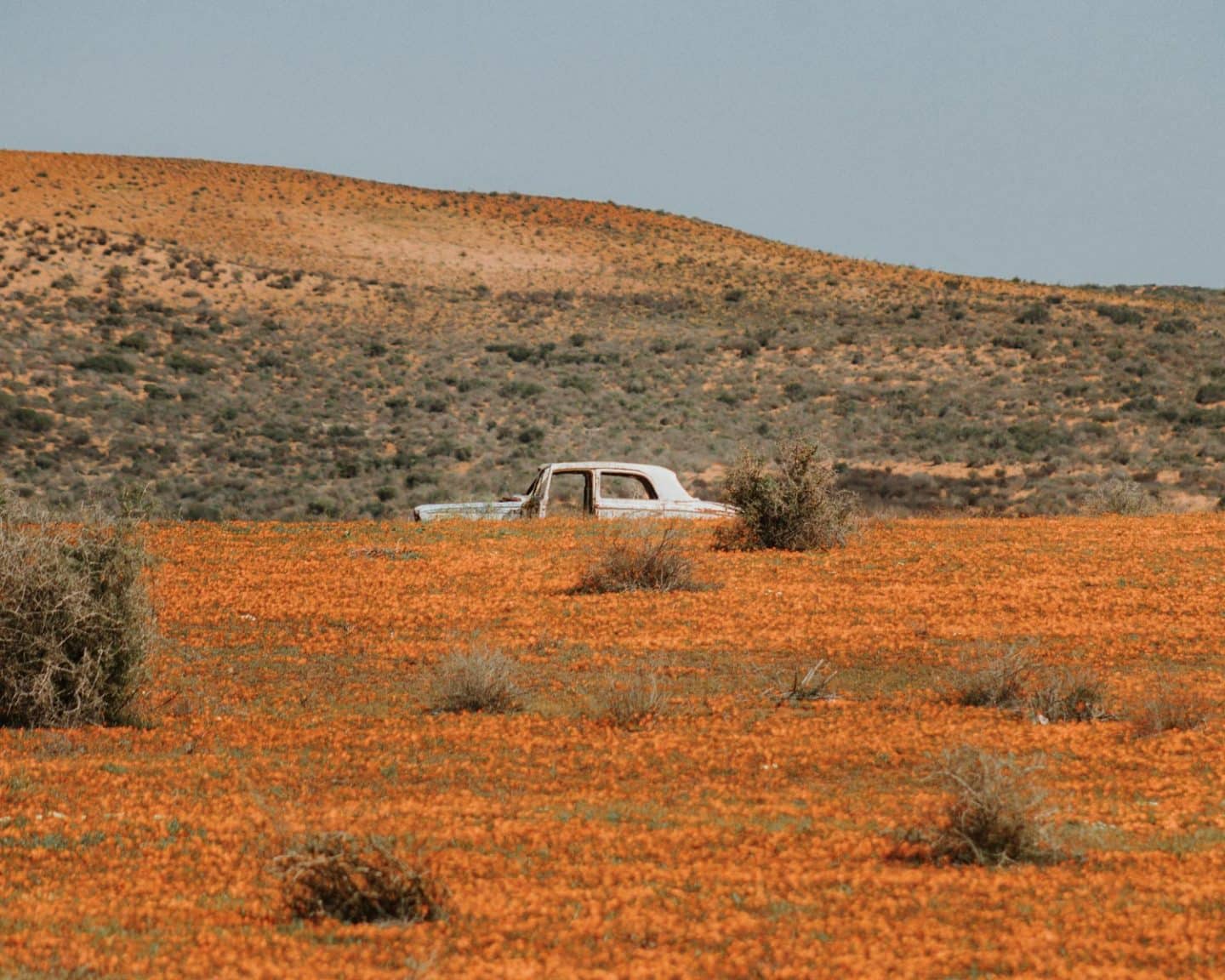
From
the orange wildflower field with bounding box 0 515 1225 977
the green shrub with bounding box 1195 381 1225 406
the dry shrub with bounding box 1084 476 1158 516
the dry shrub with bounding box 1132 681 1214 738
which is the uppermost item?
the green shrub with bounding box 1195 381 1225 406

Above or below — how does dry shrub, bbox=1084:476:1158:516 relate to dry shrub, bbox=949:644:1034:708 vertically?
above

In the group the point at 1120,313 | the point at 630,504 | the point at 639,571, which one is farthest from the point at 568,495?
the point at 1120,313

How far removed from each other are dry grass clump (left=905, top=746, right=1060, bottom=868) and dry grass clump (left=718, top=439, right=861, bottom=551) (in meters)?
13.2

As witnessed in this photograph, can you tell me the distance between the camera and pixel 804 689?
1198 centimetres

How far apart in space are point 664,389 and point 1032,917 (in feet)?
154


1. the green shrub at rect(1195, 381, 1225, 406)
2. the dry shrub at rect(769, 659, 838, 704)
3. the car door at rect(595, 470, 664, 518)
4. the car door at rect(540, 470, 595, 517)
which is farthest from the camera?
the green shrub at rect(1195, 381, 1225, 406)

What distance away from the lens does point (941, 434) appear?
45.5m

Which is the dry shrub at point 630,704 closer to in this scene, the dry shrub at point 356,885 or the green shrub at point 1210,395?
the dry shrub at point 356,885

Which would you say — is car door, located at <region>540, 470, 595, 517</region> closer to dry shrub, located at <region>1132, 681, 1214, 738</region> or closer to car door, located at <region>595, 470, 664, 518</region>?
car door, located at <region>595, 470, 664, 518</region>

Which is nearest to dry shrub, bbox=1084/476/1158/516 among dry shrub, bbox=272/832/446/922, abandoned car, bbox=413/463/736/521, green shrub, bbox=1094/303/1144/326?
abandoned car, bbox=413/463/736/521

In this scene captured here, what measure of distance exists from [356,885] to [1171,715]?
6.51 m

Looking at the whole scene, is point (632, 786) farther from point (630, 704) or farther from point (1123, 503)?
point (1123, 503)

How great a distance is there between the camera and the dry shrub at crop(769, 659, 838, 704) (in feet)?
39.1

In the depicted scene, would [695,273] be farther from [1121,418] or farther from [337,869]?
[337,869]
